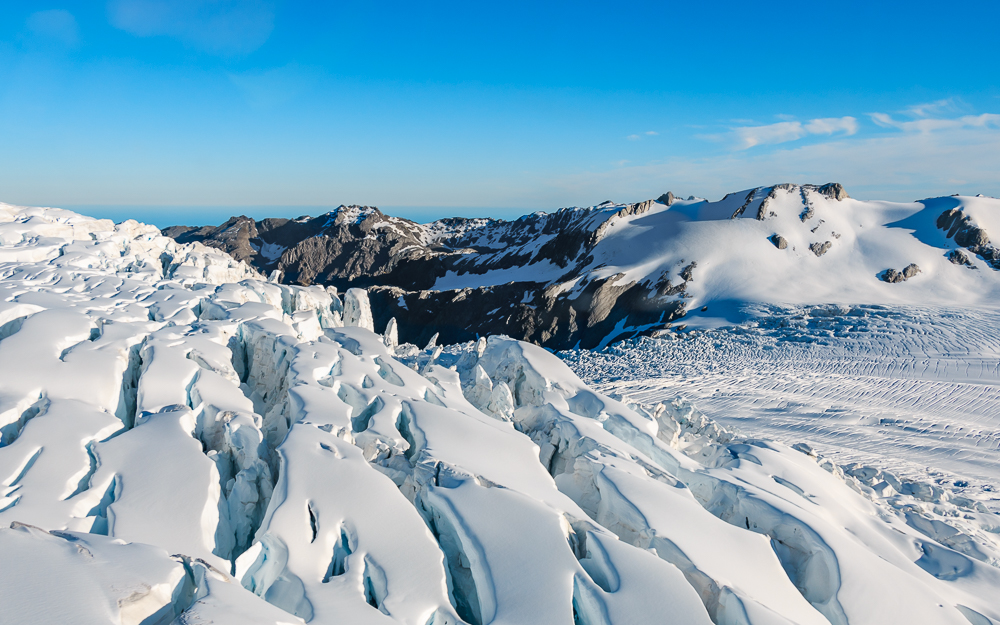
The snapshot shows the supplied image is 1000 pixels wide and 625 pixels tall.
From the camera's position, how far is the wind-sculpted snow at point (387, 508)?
241 inches

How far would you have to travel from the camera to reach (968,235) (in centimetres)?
4494

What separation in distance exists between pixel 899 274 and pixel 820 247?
265 inches

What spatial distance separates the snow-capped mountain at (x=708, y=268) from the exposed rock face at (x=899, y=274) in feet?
0.37

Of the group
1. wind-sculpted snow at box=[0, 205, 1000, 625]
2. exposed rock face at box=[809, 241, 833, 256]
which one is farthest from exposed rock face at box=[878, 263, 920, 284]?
wind-sculpted snow at box=[0, 205, 1000, 625]

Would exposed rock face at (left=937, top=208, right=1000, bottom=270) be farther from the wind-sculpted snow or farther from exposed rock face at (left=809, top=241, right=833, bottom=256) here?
the wind-sculpted snow

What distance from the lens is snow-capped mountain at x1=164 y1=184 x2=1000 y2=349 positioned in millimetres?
41219

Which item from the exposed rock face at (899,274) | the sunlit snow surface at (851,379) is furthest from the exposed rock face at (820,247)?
the sunlit snow surface at (851,379)

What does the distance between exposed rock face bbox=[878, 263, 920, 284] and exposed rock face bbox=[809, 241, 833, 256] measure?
5255 mm

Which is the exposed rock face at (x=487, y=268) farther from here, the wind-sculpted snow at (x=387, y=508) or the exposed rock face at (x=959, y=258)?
the wind-sculpted snow at (x=387, y=508)

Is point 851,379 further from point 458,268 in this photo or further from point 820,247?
point 458,268

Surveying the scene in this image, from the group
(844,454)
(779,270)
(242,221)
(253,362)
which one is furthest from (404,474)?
(242,221)

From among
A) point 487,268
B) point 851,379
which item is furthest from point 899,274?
point 487,268

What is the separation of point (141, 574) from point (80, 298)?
15.8 metres

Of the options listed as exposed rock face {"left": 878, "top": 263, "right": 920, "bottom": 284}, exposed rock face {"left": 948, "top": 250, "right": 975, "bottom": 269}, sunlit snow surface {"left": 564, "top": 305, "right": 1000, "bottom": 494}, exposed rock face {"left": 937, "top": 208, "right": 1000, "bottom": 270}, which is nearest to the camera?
sunlit snow surface {"left": 564, "top": 305, "right": 1000, "bottom": 494}
